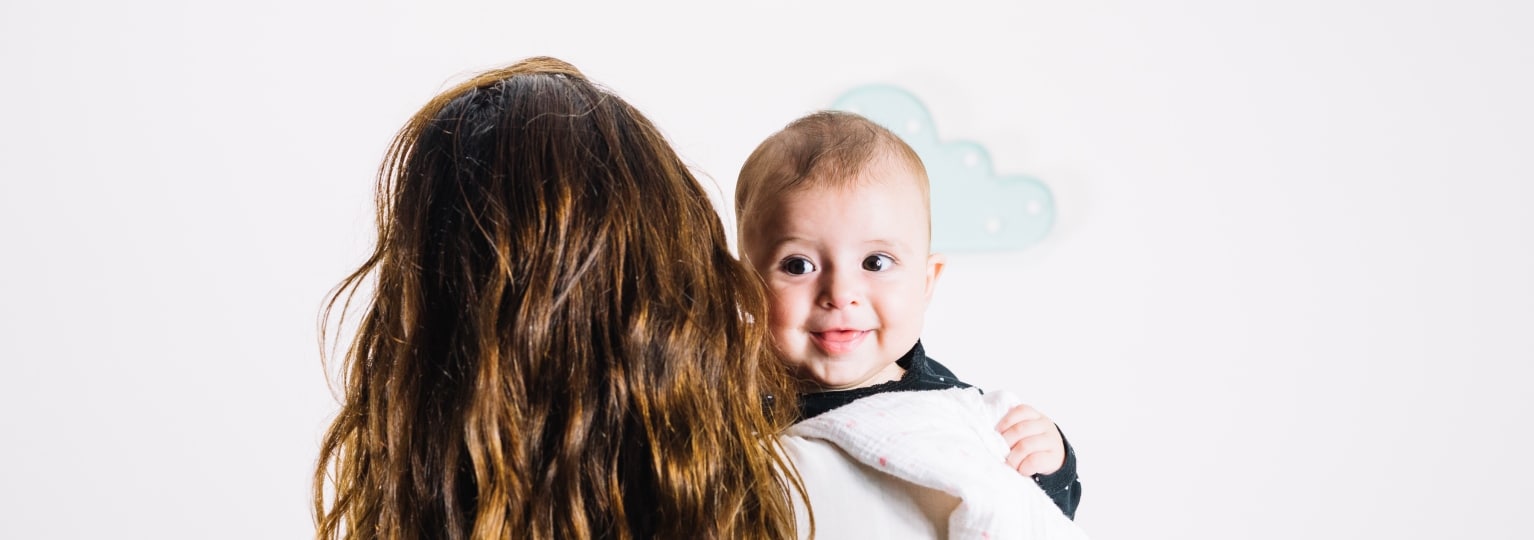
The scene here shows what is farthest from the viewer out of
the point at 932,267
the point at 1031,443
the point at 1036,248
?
the point at 1036,248

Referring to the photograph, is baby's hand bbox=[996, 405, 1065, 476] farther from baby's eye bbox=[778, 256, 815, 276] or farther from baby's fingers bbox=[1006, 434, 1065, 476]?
baby's eye bbox=[778, 256, 815, 276]

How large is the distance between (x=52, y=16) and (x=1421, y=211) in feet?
10.7

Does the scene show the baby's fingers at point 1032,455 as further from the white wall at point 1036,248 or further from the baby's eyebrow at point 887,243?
the white wall at point 1036,248

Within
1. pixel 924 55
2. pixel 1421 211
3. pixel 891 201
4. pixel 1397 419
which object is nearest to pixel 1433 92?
pixel 1421 211

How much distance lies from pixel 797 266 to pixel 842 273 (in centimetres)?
5

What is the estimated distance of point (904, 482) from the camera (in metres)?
0.97

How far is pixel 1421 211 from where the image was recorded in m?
3.09

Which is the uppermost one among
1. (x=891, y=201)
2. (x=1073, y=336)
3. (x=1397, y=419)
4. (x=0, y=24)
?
(x=0, y=24)

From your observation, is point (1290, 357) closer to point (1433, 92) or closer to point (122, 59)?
point (1433, 92)

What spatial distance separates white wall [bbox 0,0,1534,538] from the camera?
8.92 feet

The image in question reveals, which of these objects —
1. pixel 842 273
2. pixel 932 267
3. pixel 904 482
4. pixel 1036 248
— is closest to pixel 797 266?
pixel 842 273

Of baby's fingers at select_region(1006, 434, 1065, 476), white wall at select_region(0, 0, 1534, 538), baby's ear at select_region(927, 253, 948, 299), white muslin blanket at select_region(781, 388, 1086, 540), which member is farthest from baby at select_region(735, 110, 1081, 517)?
white wall at select_region(0, 0, 1534, 538)

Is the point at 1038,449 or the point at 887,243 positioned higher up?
the point at 887,243

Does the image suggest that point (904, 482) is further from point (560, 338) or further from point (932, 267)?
point (932, 267)
